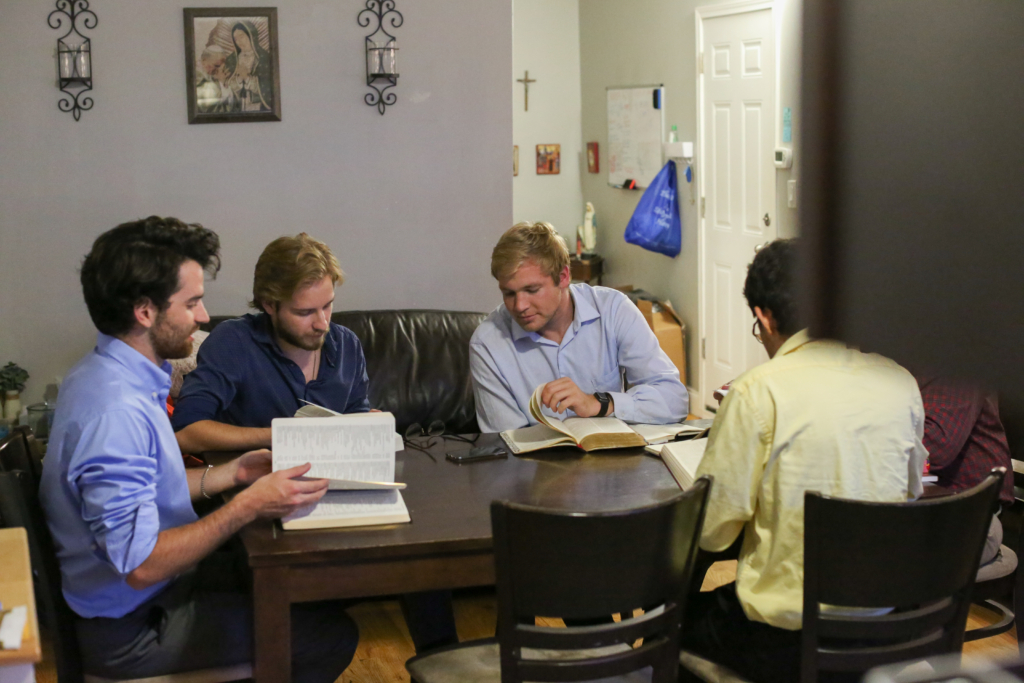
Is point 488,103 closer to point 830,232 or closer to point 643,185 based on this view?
point 643,185

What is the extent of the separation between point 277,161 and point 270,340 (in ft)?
Answer: 4.21

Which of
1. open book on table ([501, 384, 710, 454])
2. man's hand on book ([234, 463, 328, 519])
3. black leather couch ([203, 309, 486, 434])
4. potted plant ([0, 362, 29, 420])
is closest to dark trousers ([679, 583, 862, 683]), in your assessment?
open book on table ([501, 384, 710, 454])

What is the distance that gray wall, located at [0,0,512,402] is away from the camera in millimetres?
3176

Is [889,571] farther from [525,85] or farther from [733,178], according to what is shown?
[525,85]

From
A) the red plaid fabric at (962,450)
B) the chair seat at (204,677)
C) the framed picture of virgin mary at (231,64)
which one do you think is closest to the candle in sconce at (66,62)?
the framed picture of virgin mary at (231,64)

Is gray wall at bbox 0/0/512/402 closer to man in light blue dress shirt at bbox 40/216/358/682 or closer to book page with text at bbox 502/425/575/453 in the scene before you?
book page with text at bbox 502/425/575/453

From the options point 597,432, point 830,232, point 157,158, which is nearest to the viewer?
point 830,232

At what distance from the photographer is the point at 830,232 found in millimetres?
189

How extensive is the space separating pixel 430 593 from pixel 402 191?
1.77m

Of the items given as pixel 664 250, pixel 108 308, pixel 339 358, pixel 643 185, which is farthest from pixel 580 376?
pixel 643 185

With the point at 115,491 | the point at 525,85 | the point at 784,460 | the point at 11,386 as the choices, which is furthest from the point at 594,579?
the point at 525,85

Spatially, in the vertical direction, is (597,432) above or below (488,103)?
below

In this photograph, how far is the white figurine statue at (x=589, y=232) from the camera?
6.39 metres

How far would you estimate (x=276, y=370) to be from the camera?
232cm
